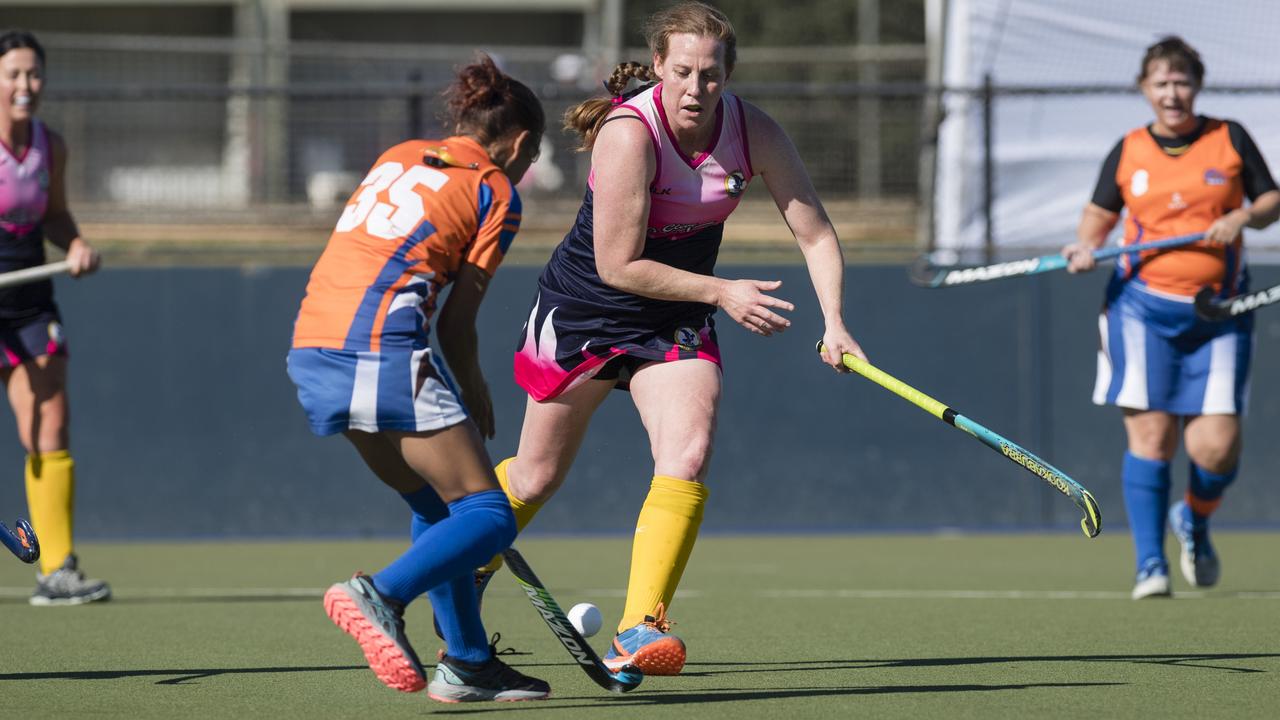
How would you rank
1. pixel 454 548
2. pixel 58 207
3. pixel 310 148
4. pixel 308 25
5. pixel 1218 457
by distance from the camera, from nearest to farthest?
pixel 454 548
pixel 1218 457
pixel 58 207
pixel 310 148
pixel 308 25

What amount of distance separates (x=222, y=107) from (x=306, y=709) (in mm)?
9838

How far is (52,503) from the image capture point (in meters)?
6.59

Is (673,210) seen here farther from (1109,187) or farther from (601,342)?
(1109,187)

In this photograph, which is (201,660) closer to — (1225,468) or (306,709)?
(306,709)

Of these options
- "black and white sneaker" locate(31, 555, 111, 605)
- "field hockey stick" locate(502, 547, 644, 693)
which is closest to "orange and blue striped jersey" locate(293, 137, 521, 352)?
"field hockey stick" locate(502, 547, 644, 693)

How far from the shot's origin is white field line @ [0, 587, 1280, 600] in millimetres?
6547

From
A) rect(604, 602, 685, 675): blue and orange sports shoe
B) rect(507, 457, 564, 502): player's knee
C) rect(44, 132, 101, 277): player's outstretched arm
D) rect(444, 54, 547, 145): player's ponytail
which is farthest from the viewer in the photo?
rect(44, 132, 101, 277): player's outstretched arm

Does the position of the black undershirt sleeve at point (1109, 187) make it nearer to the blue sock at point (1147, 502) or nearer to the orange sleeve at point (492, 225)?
the blue sock at point (1147, 502)

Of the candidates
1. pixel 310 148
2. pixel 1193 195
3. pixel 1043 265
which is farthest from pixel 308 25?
pixel 1193 195

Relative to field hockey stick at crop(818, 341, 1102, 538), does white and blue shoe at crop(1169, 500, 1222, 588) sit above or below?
below

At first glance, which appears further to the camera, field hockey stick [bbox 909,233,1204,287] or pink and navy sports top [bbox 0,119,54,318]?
pink and navy sports top [bbox 0,119,54,318]

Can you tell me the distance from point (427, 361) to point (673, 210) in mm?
867

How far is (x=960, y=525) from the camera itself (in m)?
9.98

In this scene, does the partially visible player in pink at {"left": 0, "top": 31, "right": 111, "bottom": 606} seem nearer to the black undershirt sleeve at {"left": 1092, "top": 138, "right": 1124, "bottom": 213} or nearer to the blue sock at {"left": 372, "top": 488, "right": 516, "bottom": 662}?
the blue sock at {"left": 372, "top": 488, "right": 516, "bottom": 662}
